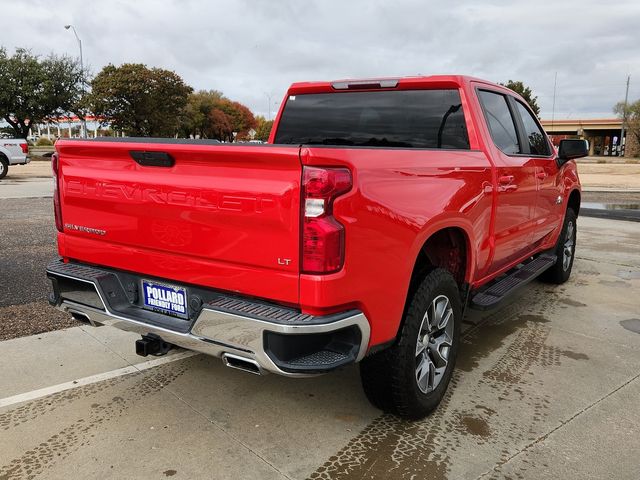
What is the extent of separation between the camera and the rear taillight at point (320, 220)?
2.31 metres

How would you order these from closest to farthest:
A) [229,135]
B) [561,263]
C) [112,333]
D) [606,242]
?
[112,333] → [561,263] → [606,242] → [229,135]

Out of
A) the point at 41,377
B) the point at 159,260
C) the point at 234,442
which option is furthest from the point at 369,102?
the point at 41,377

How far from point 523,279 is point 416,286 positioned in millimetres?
1894

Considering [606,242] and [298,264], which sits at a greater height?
[298,264]

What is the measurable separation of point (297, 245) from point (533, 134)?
352 centimetres

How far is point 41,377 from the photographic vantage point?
11.9 feet

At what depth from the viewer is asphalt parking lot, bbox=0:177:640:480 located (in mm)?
2715

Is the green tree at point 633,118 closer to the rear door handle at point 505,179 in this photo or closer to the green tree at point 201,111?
the green tree at point 201,111

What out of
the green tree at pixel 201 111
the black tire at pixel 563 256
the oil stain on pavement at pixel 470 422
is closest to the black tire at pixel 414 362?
the oil stain on pavement at pixel 470 422

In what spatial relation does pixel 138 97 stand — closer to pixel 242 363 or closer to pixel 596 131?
pixel 242 363

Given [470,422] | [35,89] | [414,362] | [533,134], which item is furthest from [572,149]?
[35,89]

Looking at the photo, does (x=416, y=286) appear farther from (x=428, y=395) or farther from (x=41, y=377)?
(x=41, y=377)

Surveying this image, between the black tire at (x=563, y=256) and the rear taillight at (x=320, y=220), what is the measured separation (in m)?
4.27

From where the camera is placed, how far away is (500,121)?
14.2 ft
